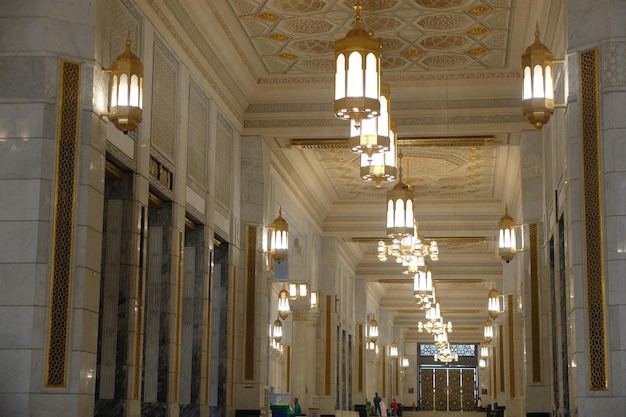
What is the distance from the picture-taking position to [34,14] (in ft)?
30.7

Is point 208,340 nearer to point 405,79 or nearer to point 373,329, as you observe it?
point 405,79

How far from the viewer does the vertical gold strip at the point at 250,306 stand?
16375 mm

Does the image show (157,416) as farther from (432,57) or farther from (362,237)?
(362,237)

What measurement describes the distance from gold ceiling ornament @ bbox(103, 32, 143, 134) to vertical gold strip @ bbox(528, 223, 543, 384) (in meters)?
8.41

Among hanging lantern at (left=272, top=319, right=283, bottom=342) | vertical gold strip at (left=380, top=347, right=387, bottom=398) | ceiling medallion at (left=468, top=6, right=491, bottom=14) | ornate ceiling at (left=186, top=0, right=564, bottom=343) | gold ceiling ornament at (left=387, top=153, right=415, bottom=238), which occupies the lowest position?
vertical gold strip at (left=380, top=347, right=387, bottom=398)

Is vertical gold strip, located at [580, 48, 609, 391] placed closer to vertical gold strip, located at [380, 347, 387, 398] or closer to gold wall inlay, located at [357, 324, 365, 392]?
gold wall inlay, located at [357, 324, 365, 392]

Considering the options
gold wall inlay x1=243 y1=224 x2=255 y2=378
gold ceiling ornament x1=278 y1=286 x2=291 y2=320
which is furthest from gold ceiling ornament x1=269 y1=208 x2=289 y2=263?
gold ceiling ornament x1=278 y1=286 x2=291 y2=320

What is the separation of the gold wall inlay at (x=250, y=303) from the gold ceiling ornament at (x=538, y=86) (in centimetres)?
806

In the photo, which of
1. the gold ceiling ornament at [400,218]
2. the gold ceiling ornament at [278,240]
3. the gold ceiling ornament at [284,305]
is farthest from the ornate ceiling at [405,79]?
the gold ceiling ornament at [400,218]

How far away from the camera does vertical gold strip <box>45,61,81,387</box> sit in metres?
8.89

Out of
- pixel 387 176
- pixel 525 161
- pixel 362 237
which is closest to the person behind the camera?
pixel 387 176

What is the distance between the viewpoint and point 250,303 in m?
16.5

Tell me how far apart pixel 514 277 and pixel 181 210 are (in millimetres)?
12694

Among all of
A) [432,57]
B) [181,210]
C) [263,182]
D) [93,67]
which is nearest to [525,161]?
[432,57]
